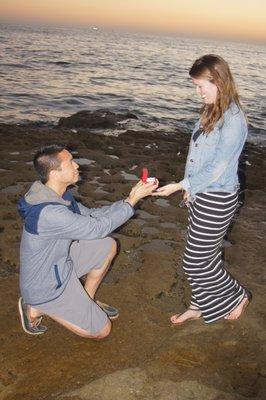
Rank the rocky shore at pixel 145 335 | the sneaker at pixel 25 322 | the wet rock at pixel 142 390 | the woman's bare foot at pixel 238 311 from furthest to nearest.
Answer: the woman's bare foot at pixel 238 311 → the sneaker at pixel 25 322 → the rocky shore at pixel 145 335 → the wet rock at pixel 142 390

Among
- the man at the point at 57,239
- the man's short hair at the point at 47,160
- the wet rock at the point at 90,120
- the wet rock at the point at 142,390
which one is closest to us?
the wet rock at the point at 142,390

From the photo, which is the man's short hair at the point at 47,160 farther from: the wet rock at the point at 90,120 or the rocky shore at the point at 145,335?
the wet rock at the point at 90,120

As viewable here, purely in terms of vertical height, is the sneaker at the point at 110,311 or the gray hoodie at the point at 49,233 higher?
the gray hoodie at the point at 49,233

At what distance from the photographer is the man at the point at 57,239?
3.13 metres

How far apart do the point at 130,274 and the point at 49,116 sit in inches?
476

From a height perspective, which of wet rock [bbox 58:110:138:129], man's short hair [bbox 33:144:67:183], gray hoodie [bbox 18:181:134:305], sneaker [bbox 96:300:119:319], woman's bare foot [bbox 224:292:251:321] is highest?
man's short hair [bbox 33:144:67:183]

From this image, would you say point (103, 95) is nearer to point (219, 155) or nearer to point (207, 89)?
point (207, 89)

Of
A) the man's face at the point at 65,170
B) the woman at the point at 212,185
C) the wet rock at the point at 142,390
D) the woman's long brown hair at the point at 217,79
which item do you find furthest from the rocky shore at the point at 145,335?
the woman's long brown hair at the point at 217,79

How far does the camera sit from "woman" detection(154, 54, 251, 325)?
3098mm

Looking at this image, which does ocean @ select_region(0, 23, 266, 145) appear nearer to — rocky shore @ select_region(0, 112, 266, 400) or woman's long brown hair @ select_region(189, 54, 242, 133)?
rocky shore @ select_region(0, 112, 266, 400)

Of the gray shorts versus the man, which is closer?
the man

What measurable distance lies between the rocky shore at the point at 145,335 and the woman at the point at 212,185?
33 cm

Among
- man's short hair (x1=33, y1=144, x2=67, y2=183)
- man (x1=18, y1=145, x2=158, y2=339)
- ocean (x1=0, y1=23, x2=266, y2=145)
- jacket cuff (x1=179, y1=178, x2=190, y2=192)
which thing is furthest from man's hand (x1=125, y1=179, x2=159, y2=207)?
ocean (x1=0, y1=23, x2=266, y2=145)

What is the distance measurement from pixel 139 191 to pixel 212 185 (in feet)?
2.08
